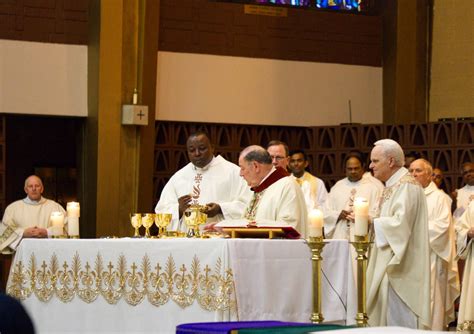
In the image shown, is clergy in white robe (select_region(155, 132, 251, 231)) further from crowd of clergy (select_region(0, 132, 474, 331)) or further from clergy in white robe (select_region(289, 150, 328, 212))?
clergy in white robe (select_region(289, 150, 328, 212))

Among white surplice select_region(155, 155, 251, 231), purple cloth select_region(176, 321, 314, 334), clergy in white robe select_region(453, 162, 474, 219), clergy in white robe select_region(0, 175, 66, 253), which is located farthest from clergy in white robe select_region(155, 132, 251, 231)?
purple cloth select_region(176, 321, 314, 334)

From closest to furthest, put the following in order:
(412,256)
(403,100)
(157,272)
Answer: (157,272) < (412,256) < (403,100)

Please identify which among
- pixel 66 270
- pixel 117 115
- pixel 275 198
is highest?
pixel 117 115

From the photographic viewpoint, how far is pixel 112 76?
12828mm

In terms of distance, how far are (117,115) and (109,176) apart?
2.41 feet

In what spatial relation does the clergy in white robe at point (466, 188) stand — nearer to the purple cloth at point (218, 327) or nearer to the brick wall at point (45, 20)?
the brick wall at point (45, 20)

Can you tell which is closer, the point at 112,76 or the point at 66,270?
the point at 66,270

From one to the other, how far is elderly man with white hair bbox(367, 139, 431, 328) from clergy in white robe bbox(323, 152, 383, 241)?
3821 millimetres

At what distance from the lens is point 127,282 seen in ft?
21.8

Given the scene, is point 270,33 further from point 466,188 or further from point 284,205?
point 284,205

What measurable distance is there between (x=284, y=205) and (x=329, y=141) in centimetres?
672

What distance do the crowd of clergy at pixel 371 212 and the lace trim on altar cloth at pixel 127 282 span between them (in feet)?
1.45

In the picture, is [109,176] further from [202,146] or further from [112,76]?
[202,146]

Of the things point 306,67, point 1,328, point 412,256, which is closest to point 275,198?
point 412,256
